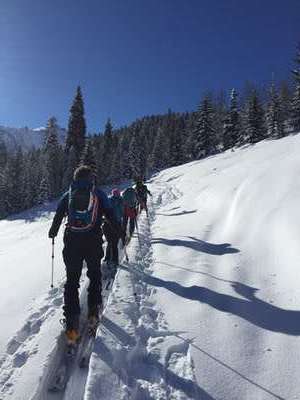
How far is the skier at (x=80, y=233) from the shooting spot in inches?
236

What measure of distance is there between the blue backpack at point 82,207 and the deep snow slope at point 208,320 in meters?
1.79

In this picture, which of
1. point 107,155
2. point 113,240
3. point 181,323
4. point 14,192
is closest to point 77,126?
point 107,155

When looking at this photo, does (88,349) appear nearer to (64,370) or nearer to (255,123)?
(64,370)

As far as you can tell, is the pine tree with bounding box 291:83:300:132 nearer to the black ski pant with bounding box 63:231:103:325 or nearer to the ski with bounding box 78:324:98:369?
the black ski pant with bounding box 63:231:103:325

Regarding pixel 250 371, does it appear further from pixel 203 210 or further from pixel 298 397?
pixel 203 210

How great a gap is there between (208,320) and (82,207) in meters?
2.85

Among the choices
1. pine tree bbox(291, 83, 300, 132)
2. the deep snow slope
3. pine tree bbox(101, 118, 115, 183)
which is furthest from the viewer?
pine tree bbox(101, 118, 115, 183)

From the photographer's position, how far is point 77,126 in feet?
223

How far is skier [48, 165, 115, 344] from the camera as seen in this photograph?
5988mm

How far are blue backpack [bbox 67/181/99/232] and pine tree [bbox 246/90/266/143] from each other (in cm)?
5889

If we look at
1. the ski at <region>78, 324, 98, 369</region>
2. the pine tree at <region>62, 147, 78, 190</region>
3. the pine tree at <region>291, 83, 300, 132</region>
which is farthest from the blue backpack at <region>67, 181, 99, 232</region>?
the pine tree at <region>62, 147, 78, 190</region>

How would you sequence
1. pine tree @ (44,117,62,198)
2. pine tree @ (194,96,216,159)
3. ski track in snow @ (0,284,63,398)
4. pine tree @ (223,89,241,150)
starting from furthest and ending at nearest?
pine tree @ (44,117,62,198) → pine tree @ (223,89,241,150) → pine tree @ (194,96,216,159) → ski track in snow @ (0,284,63,398)

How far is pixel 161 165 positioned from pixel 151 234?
7562 cm

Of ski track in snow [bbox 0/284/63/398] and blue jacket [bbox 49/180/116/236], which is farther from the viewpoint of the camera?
blue jacket [bbox 49/180/116/236]
